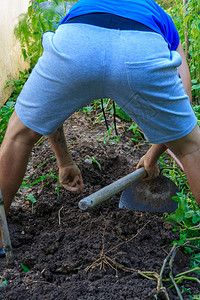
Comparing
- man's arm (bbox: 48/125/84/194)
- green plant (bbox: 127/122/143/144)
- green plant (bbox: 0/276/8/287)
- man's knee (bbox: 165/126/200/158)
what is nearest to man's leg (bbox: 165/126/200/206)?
man's knee (bbox: 165/126/200/158)

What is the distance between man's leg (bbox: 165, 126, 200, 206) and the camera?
1.82 meters

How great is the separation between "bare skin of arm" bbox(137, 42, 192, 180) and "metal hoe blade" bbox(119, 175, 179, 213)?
10 centimetres

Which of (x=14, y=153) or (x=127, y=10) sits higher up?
(x=127, y=10)

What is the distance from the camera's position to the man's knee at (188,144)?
1.81 meters

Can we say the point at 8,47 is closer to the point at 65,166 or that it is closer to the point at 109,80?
the point at 65,166

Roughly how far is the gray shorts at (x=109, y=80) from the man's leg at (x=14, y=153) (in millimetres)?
66

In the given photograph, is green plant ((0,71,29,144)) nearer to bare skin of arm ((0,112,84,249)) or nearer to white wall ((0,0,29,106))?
white wall ((0,0,29,106))

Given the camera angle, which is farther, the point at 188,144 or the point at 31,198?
the point at 31,198

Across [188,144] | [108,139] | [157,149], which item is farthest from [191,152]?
[108,139]

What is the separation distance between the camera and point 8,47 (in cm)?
435

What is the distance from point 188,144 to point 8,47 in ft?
10.2

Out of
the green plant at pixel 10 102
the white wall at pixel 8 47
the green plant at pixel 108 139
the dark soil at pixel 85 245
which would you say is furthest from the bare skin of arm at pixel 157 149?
the white wall at pixel 8 47

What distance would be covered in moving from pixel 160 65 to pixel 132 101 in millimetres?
200

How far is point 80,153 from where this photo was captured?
3.03 meters
